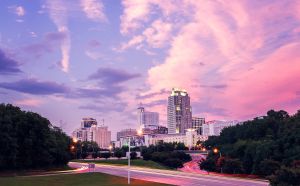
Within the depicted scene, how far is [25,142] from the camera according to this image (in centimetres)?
7875

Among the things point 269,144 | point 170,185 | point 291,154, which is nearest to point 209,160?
point 269,144

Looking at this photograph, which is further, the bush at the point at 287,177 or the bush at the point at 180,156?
the bush at the point at 180,156

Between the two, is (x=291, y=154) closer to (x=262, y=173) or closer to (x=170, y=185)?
(x=262, y=173)

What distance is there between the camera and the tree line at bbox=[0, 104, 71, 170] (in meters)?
74.4

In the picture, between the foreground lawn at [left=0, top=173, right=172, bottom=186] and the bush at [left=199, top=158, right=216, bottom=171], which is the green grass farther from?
the bush at [left=199, top=158, right=216, bottom=171]

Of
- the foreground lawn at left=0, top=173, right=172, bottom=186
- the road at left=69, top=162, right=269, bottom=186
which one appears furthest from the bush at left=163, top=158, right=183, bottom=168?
the foreground lawn at left=0, top=173, right=172, bottom=186

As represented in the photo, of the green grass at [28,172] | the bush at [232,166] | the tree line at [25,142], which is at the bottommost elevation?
the green grass at [28,172]

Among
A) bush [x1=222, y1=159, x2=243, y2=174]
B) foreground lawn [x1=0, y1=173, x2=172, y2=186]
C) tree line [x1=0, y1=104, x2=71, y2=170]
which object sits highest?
tree line [x1=0, y1=104, x2=71, y2=170]

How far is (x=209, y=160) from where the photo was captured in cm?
10056

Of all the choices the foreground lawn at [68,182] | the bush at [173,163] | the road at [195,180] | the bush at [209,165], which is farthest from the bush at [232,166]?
the bush at [173,163]

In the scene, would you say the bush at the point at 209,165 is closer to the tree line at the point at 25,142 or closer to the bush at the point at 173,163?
the bush at the point at 173,163

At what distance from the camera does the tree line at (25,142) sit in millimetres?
74438

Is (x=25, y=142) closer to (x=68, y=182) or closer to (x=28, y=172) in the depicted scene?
(x=28, y=172)

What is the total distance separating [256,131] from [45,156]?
72.4m
